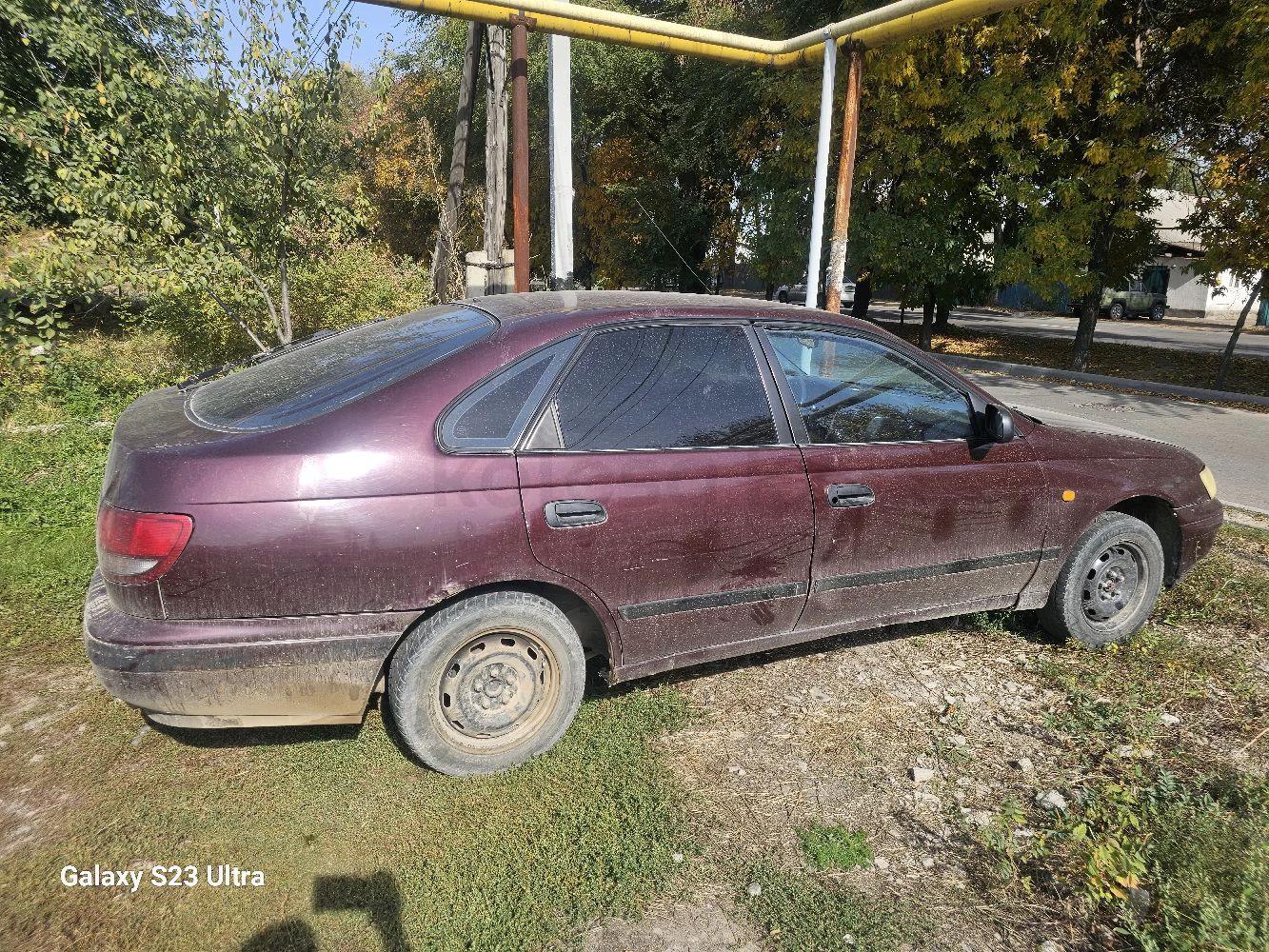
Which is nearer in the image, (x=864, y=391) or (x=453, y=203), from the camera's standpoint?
(x=864, y=391)

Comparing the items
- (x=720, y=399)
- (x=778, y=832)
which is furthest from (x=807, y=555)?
(x=778, y=832)

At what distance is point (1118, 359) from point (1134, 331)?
14.5m

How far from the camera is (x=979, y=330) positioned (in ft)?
83.6

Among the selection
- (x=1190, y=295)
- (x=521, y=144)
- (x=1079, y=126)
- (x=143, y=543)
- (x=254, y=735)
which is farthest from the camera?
(x=1190, y=295)

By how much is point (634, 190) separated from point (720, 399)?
68.4 ft

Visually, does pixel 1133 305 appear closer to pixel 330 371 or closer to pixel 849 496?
pixel 849 496

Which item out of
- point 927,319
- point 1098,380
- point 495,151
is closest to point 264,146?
point 495,151

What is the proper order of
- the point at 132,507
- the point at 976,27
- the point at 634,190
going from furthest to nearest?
the point at 634,190 → the point at 976,27 → the point at 132,507

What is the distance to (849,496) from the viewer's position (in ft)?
10.7

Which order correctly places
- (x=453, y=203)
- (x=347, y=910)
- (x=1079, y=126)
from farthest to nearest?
(x=1079, y=126) → (x=453, y=203) → (x=347, y=910)

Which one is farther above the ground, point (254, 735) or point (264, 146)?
point (264, 146)

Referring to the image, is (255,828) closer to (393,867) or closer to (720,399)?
(393,867)

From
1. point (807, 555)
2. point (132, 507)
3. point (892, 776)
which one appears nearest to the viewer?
point (132, 507)

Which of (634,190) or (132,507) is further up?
(634,190)
